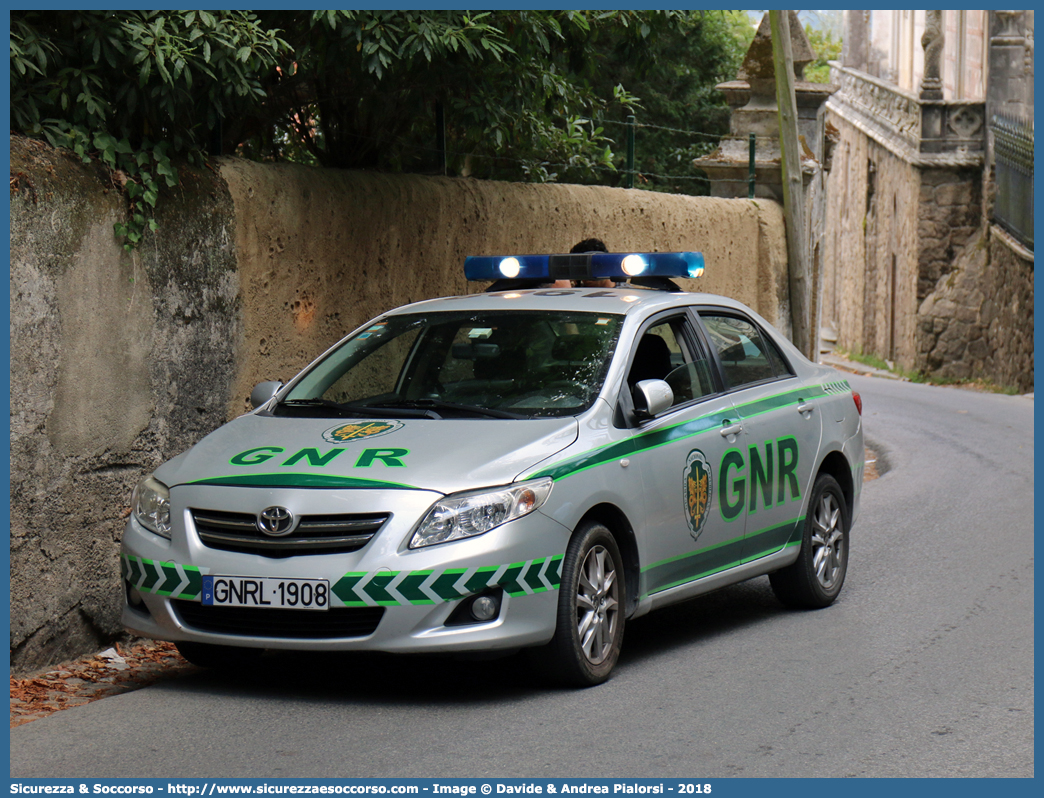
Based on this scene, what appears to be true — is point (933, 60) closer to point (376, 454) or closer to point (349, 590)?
A: point (376, 454)

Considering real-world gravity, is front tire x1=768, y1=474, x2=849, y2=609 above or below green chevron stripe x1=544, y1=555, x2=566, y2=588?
below

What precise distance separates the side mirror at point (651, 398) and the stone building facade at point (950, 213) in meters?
19.1

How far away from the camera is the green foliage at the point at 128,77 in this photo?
6.79 m

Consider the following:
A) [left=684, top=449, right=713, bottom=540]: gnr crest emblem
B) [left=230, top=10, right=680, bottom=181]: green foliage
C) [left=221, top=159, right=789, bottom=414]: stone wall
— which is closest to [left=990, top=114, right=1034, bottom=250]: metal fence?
[left=221, top=159, right=789, bottom=414]: stone wall

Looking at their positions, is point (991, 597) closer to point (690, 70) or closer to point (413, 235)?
point (413, 235)

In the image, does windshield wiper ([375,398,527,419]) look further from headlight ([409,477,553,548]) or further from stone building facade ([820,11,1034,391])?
A: stone building facade ([820,11,1034,391])

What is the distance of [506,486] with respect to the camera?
547 cm

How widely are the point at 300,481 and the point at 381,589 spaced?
566 mm

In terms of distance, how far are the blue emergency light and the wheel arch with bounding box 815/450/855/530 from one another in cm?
136

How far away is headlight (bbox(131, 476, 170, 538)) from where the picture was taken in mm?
5789

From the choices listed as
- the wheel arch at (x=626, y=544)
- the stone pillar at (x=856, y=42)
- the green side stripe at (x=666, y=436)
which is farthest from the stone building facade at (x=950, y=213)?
the wheel arch at (x=626, y=544)

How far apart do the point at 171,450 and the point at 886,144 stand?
1167 inches

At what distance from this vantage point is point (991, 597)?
7.87m

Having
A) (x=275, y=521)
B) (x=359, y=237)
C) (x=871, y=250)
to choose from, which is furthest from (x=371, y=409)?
(x=871, y=250)
